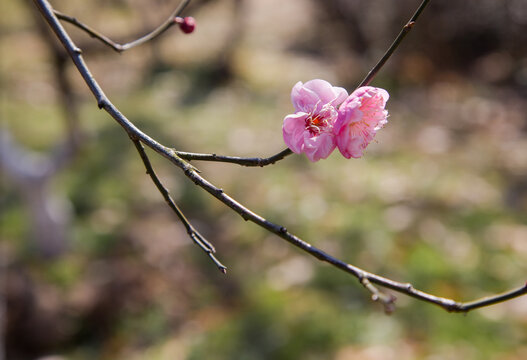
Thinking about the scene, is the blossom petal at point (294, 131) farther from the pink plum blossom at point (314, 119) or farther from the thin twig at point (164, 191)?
the thin twig at point (164, 191)

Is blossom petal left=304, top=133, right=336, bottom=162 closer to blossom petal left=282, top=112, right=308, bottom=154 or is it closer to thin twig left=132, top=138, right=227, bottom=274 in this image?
blossom petal left=282, top=112, right=308, bottom=154

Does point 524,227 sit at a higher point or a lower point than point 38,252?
higher

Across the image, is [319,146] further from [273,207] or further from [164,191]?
[273,207]

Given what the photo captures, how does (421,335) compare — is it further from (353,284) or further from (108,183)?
(108,183)

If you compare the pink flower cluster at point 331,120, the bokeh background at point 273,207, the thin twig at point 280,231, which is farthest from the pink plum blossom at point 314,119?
the bokeh background at point 273,207

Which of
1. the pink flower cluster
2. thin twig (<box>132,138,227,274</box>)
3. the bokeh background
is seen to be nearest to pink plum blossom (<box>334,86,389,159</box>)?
the pink flower cluster

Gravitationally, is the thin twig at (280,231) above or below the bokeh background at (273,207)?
below

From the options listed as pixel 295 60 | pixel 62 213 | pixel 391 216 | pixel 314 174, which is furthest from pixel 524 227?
Answer: pixel 295 60
